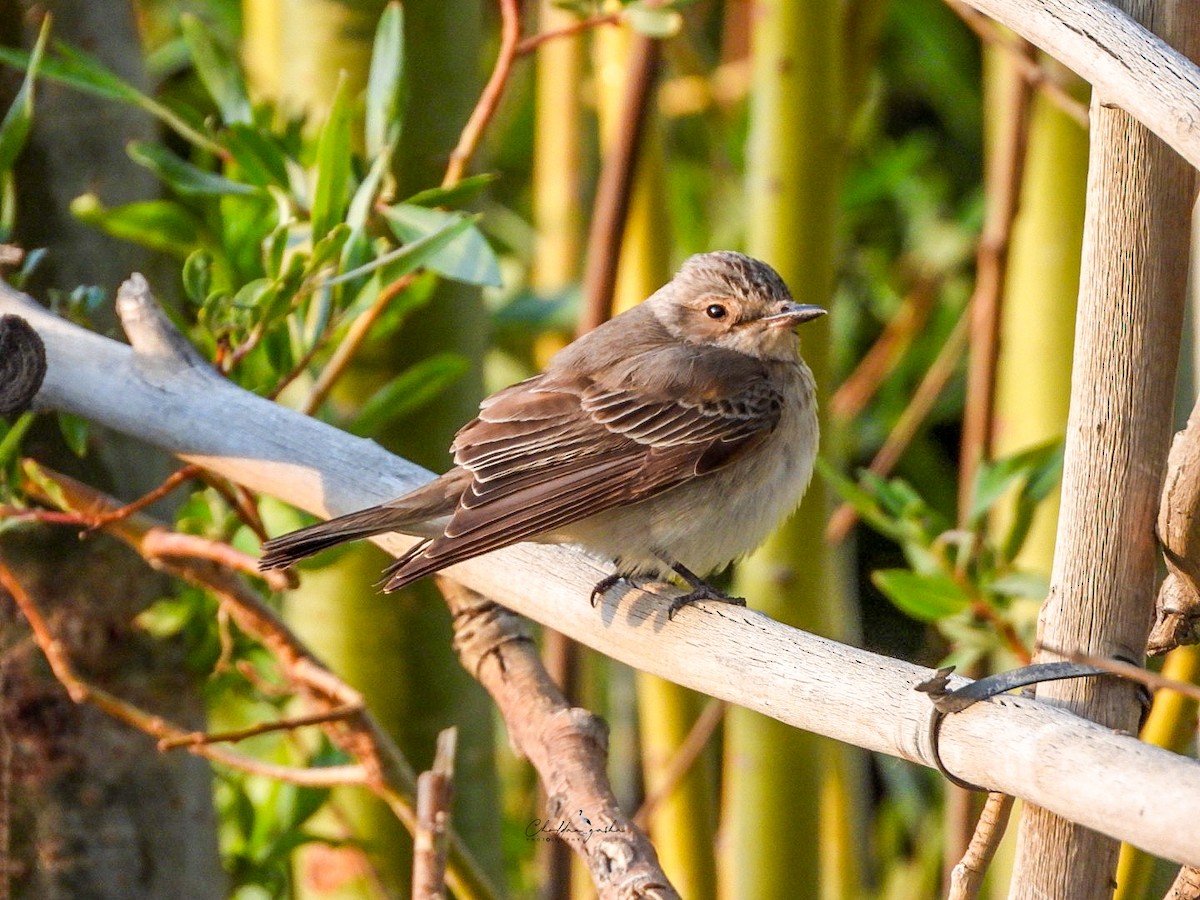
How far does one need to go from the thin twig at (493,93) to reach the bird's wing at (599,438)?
19.0 inches

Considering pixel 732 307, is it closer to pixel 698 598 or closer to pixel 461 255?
pixel 461 255

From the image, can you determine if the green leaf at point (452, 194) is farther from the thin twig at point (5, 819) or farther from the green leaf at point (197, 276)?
the thin twig at point (5, 819)

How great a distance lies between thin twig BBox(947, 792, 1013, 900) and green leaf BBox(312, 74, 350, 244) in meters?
1.59

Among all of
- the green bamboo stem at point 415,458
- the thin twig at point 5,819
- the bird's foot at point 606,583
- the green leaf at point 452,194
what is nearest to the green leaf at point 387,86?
the green leaf at point 452,194

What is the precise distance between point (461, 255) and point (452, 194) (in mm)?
214

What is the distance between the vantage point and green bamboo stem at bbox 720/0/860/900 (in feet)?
9.36

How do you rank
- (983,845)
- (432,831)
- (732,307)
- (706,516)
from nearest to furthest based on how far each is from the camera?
(983,845) < (432,831) < (706,516) < (732,307)

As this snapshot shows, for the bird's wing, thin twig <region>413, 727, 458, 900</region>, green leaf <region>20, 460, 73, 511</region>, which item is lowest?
thin twig <region>413, 727, 458, 900</region>

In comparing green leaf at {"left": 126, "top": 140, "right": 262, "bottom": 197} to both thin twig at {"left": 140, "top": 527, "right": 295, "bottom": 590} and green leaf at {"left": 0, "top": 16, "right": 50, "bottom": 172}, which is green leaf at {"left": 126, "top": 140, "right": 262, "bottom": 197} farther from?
thin twig at {"left": 140, "top": 527, "right": 295, "bottom": 590}

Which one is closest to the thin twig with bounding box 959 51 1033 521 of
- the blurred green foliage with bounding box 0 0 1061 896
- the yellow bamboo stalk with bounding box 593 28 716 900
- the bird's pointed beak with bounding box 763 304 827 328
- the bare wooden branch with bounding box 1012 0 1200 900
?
the blurred green foliage with bounding box 0 0 1061 896

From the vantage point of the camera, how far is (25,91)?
2510mm

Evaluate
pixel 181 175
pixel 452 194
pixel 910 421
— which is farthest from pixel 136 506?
pixel 910 421

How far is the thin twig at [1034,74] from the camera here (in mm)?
2920

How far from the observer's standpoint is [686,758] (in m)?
3.32
